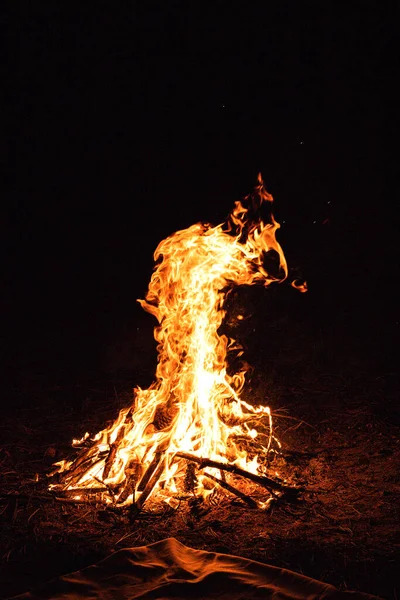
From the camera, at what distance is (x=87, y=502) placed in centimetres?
473

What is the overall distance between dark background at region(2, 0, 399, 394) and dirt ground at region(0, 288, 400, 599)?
1.77 m

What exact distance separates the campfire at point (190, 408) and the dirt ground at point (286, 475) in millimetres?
268

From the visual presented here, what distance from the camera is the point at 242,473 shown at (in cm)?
485

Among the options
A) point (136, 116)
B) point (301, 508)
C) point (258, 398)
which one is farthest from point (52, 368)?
point (136, 116)

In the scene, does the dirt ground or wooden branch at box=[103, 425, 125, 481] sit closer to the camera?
the dirt ground

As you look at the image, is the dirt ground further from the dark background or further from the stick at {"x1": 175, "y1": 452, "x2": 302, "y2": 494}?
the dark background

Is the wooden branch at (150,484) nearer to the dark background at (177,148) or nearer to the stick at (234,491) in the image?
the stick at (234,491)

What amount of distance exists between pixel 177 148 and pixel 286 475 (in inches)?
387

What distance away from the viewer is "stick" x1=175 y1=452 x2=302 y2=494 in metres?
4.71

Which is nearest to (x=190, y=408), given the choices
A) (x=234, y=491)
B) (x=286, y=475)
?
(x=234, y=491)

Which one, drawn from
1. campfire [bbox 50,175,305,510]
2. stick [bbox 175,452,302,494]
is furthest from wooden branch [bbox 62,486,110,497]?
stick [bbox 175,452,302,494]

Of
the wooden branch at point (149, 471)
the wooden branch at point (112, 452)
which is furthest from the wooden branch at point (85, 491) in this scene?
the wooden branch at point (149, 471)

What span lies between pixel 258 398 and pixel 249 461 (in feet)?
5.76

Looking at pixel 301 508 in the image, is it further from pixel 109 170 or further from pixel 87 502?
pixel 109 170
